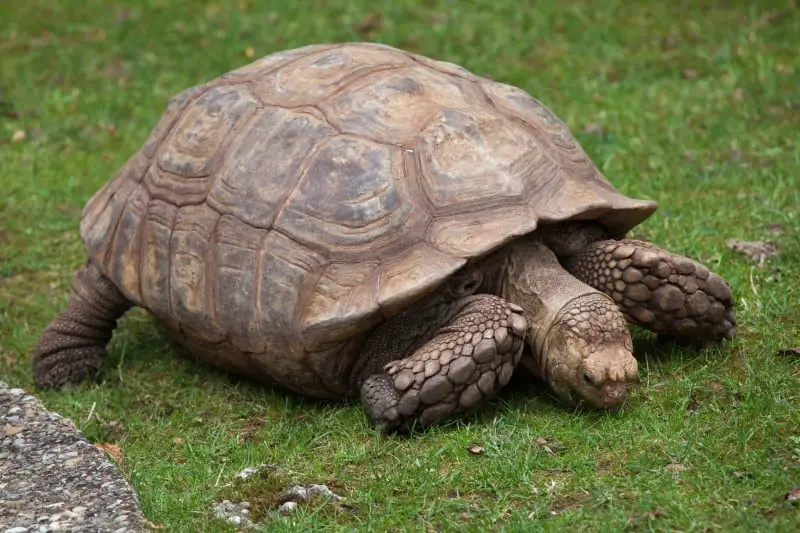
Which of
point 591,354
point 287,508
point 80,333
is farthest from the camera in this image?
point 80,333

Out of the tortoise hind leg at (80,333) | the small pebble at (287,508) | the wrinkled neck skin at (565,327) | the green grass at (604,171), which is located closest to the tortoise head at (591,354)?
the wrinkled neck skin at (565,327)

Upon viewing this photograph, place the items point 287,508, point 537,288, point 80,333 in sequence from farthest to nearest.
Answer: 1. point 80,333
2. point 537,288
3. point 287,508

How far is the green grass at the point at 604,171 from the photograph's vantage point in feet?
13.2

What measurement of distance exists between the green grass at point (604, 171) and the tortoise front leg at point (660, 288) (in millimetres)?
166

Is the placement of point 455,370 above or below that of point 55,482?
above

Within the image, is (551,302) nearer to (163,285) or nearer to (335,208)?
(335,208)

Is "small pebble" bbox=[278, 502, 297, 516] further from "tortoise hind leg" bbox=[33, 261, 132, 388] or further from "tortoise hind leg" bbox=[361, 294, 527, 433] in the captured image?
"tortoise hind leg" bbox=[33, 261, 132, 388]

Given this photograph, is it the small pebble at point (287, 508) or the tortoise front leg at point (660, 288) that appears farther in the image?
the tortoise front leg at point (660, 288)

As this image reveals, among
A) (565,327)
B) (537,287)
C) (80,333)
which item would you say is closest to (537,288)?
(537,287)

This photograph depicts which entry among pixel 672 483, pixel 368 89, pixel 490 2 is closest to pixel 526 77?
pixel 490 2

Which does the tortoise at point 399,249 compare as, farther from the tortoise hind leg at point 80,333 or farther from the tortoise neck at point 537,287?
the tortoise hind leg at point 80,333

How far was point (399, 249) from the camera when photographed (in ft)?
15.2

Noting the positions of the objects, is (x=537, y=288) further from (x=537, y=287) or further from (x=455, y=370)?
(x=455, y=370)

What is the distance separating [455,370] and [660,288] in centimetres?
95
